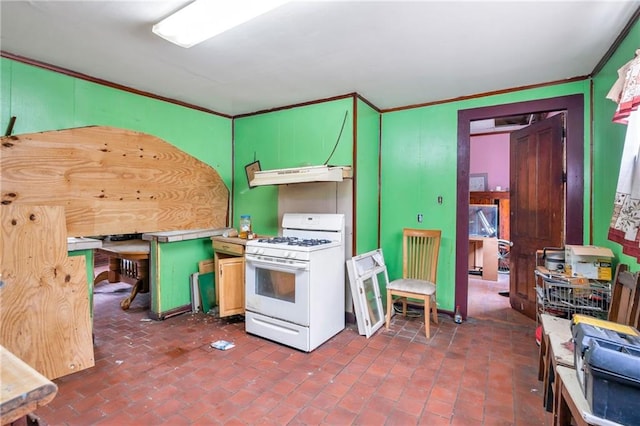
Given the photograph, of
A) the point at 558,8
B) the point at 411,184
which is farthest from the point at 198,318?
the point at 558,8

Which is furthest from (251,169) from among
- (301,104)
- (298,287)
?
(298,287)

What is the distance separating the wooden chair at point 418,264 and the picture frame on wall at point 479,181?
341cm

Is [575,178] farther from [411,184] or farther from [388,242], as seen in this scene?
[388,242]

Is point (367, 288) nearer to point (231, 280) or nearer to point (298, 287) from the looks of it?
point (298, 287)

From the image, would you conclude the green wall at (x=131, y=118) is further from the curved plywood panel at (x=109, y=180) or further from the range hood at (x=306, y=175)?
the range hood at (x=306, y=175)

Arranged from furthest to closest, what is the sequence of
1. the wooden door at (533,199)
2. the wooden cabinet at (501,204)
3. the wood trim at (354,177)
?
the wooden cabinet at (501,204) < the wood trim at (354,177) < the wooden door at (533,199)

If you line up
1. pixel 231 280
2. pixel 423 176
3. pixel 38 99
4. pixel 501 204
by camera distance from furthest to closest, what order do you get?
pixel 501 204, pixel 423 176, pixel 231 280, pixel 38 99

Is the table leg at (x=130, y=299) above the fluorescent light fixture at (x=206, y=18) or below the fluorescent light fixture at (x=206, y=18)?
below

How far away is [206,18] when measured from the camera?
74.2 inches

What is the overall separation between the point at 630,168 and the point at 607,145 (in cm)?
99

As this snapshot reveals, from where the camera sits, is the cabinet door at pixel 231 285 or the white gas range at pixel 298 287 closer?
the white gas range at pixel 298 287

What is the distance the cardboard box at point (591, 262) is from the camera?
2.24 m

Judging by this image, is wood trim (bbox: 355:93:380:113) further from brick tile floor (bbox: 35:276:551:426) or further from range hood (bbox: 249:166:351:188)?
brick tile floor (bbox: 35:276:551:426)

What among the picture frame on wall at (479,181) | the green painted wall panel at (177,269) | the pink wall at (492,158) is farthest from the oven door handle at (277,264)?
the picture frame on wall at (479,181)
